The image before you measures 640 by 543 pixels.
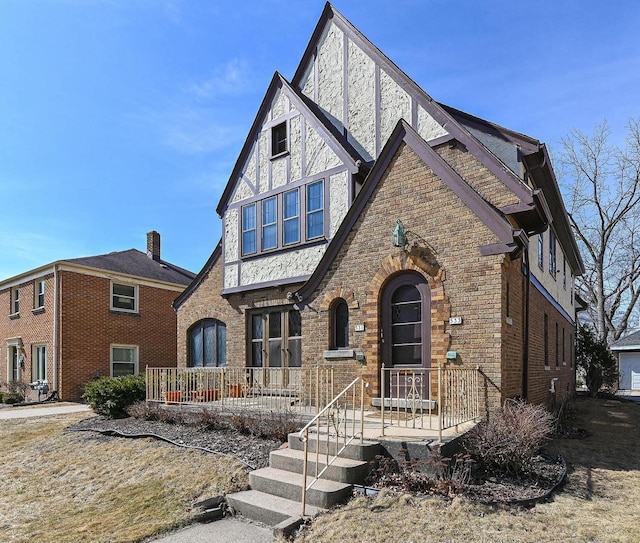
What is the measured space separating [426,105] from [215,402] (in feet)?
26.6

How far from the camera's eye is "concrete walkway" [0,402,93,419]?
48.6ft

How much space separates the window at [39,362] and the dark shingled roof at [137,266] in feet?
13.4

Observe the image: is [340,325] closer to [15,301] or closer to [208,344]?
[208,344]

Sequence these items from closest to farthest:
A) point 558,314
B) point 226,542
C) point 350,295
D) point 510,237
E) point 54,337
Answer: point 226,542
point 510,237
point 350,295
point 558,314
point 54,337

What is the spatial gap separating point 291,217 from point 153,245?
15.3 metres

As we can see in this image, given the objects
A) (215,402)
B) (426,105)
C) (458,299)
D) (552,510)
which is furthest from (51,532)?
(426,105)

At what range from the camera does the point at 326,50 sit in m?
13.3

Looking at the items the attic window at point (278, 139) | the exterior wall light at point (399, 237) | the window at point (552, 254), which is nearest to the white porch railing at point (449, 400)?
the exterior wall light at point (399, 237)

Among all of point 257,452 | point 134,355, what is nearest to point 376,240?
point 257,452

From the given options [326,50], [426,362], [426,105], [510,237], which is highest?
[326,50]

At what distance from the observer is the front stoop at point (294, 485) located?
559 centimetres

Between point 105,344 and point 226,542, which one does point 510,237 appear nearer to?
point 226,542

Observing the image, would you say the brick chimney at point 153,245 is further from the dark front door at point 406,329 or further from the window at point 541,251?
the window at point 541,251

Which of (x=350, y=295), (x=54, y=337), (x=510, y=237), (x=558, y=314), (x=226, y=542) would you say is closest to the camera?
(x=226, y=542)
